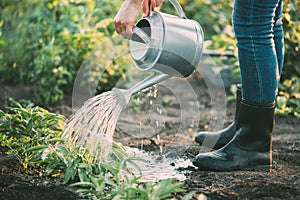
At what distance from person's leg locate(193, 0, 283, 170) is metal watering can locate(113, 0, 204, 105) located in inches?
8.0

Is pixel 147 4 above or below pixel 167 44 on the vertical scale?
above

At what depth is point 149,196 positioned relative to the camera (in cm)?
182

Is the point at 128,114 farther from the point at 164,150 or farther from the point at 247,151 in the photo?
the point at 247,151

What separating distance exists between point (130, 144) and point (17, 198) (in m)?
1.02

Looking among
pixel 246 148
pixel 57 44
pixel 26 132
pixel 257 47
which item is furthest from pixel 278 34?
pixel 57 44

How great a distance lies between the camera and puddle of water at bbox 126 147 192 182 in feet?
7.90

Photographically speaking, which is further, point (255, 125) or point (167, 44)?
point (255, 125)

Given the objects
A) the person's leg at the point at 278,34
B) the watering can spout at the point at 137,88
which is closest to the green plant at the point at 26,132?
the watering can spout at the point at 137,88

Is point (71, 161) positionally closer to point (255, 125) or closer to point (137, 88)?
point (137, 88)

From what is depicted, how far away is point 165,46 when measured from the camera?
2.29m

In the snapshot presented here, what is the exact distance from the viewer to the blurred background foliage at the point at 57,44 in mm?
3902

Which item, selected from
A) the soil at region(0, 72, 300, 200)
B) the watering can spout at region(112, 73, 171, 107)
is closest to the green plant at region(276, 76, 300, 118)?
the soil at region(0, 72, 300, 200)

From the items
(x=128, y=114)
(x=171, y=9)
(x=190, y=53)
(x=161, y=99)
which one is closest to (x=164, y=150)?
(x=190, y=53)

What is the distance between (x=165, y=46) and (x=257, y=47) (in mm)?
399
